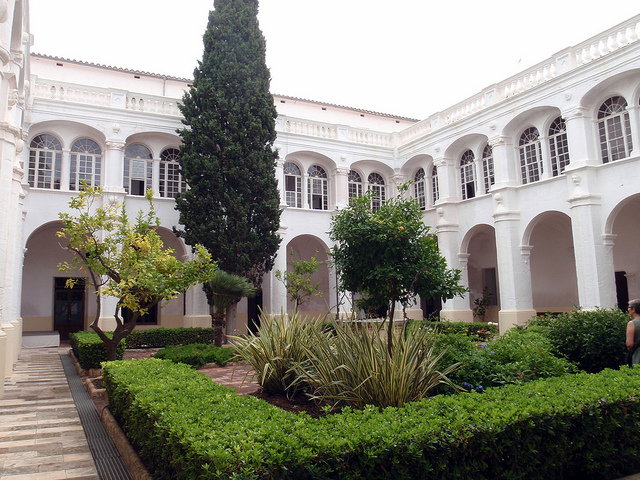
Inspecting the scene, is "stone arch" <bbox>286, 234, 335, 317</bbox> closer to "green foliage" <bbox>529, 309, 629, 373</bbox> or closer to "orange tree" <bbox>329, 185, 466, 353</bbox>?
"orange tree" <bbox>329, 185, 466, 353</bbox>

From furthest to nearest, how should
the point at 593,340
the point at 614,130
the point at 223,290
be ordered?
the point at 614,130, the point at 223,290, the point at 593,340

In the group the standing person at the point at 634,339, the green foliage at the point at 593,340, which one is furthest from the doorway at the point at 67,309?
the standing person at the point at 634,339

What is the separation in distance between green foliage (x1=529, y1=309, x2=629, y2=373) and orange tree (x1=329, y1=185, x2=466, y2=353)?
1.76m

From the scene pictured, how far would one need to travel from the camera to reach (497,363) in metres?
6.27

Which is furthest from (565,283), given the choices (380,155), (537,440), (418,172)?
(537,440)

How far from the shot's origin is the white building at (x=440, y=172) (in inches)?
609

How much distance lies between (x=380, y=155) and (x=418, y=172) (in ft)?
6.78

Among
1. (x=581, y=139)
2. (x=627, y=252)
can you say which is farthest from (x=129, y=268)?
(x=627, y=252)

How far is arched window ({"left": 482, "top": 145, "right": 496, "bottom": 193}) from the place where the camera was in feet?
65.6

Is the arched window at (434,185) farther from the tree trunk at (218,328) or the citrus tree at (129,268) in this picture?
the citrus tree at (129,268)

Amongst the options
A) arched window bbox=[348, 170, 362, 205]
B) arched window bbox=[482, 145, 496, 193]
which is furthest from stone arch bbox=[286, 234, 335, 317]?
arched window bbox=[482, 145, 496, 193]

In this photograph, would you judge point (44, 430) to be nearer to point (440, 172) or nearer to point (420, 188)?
point (440, 172)

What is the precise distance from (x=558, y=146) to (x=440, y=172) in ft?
16.6

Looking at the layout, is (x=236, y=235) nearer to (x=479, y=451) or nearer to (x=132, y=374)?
(x=132, y=374)
